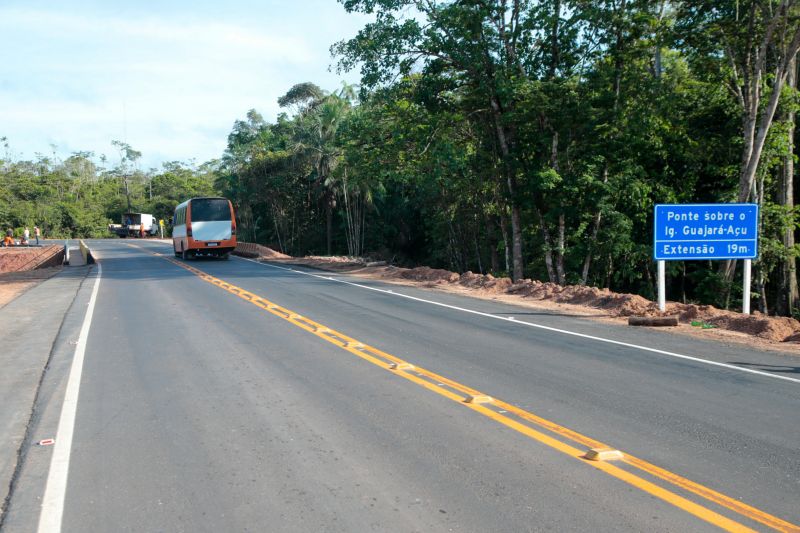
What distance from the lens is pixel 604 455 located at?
5.12 m

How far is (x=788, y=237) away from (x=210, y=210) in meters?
25.2

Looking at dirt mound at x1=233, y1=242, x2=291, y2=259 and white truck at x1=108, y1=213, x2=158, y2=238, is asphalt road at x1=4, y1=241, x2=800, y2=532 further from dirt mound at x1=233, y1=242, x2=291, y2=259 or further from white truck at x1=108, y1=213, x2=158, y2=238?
white truck at x1=108, y1=213, x2=158, y2=238

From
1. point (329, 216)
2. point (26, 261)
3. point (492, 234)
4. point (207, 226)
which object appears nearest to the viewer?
point (207, 226)

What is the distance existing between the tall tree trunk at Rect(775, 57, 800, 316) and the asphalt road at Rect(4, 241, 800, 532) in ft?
50.1

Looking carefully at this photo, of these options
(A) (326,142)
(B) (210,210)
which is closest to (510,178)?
(B) (210,210)

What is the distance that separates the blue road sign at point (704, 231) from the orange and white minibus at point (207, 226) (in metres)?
23.9

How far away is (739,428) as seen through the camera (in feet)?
19.2

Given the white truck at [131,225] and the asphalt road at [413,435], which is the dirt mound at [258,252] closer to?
the asphalt road at [413,435]

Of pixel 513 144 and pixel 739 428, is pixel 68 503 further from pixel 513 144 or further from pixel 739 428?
pixel 513 144

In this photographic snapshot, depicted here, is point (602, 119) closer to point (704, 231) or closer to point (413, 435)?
point (704, 231)

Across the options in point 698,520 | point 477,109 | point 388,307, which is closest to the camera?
point 698,520

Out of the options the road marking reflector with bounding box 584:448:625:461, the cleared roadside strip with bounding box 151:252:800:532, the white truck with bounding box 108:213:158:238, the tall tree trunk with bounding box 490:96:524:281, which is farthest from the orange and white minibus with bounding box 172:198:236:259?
the white truck with bounding box 108:213:158:238

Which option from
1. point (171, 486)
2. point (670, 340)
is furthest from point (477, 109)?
point (171, 486)

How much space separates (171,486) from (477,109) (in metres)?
23.3
